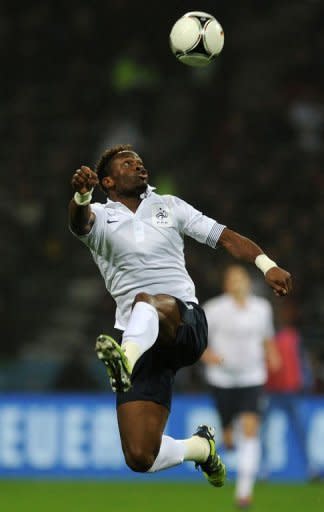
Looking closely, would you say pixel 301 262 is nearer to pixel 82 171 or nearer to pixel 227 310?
pixel 227 310

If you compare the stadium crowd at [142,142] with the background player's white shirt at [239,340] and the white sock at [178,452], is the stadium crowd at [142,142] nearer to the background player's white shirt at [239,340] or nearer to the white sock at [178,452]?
the background player's white shirt at [239,340]

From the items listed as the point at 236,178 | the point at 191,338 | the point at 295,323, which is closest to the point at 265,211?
the point at 236,178

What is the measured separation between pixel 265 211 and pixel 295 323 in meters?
2.18

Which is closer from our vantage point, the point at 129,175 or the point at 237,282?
the point at 129,175

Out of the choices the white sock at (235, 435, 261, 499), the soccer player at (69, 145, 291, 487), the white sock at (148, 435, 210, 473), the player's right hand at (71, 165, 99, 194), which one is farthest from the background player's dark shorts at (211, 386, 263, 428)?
the player's right hand at (71, 165, 99, 194)

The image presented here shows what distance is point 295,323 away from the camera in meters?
13.5

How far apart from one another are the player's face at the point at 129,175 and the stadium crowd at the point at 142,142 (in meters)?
6.27

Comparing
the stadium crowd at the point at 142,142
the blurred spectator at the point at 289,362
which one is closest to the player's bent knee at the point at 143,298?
the blurred spectator at the point at 289,362

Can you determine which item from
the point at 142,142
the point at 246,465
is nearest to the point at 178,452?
the point at 246,465

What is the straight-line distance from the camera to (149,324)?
6613mm

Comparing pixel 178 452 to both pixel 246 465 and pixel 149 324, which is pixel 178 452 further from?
pixel 246 465

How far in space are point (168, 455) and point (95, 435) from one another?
5718 mm

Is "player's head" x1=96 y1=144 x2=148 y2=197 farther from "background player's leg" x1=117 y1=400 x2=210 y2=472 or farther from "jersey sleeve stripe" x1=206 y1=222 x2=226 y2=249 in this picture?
"background player's leg" x1=117 y1=400 x2=210 y2=472

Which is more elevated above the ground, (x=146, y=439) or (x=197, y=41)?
(x=197, y=41)
